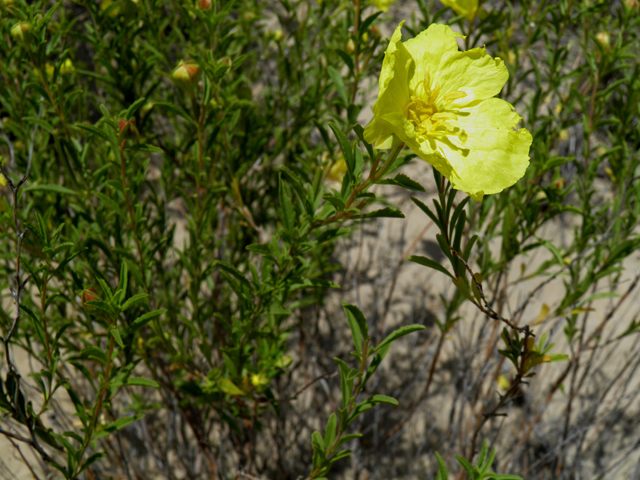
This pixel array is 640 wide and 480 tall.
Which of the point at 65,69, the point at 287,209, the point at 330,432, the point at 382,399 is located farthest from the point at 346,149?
the point at 65,69

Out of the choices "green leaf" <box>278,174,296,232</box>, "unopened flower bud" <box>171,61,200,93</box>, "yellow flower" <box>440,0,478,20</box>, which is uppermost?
"yellow flower" <box>440,0,478,20</box>

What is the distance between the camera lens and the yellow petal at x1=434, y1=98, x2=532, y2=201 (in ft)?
2.96

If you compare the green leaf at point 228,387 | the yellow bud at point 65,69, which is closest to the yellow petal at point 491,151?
the green leaf at point 228,387

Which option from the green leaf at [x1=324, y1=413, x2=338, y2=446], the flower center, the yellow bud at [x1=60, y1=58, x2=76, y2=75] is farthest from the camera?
the yellow bud at [x1=60, y1=58, x2=76, y2=75]

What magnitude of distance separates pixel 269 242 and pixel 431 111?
3.81ft

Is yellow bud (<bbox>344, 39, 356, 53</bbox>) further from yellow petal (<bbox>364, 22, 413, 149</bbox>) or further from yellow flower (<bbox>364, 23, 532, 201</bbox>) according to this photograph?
yellow petal (<bbox>364, 22, 413, 149</bbox>)

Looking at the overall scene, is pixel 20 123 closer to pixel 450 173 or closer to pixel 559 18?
pixel 450 173

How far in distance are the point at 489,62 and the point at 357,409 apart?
2.55 feet

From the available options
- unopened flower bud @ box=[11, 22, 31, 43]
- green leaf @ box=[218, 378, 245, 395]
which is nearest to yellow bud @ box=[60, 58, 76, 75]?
unopened flower bud @ box=[11, 22, 31, 43]

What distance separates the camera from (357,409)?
3.27ft

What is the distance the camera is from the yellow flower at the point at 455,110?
856 mm

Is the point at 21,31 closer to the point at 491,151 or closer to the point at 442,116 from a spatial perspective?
the point at 442,116

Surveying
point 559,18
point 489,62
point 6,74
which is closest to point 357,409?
point 489,62

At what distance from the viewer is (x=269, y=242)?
6.65 feet
